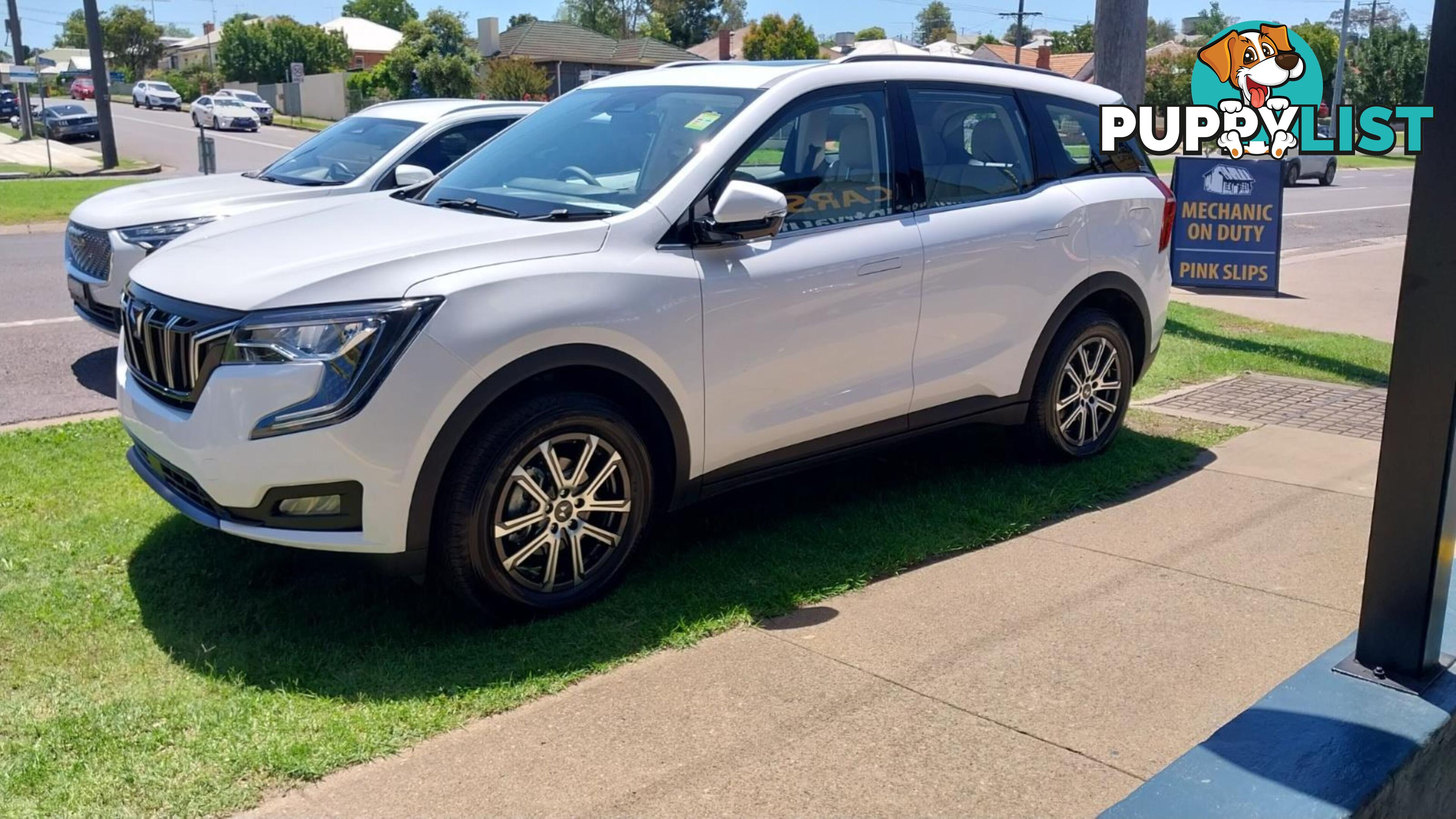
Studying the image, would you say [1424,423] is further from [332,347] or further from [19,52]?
[19,52]

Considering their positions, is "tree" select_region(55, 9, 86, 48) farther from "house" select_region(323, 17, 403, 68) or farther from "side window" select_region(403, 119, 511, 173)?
"side window" select_region(403, 119, 511, 173)

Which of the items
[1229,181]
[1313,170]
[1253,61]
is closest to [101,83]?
[1253,61]

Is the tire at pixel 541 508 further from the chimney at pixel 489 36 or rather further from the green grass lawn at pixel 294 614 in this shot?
the chimney at pixel 489 36

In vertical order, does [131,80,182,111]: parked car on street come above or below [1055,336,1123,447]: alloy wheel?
above

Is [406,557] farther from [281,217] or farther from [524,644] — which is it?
[281,217]

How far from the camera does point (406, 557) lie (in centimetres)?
402

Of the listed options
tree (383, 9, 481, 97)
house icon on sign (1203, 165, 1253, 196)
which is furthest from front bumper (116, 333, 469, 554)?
tree (383, 9, 481, 97)

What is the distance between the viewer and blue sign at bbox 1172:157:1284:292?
40.2 feet

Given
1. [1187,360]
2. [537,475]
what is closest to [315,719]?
[537,475]

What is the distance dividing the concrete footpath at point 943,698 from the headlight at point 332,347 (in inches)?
41.6

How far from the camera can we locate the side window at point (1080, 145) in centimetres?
609

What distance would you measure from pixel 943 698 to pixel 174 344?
273 centimetres

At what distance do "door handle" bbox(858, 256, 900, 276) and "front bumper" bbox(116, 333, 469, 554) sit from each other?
180 cm

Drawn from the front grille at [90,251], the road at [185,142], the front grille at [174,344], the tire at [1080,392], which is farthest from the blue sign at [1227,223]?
the road at [185,142]
